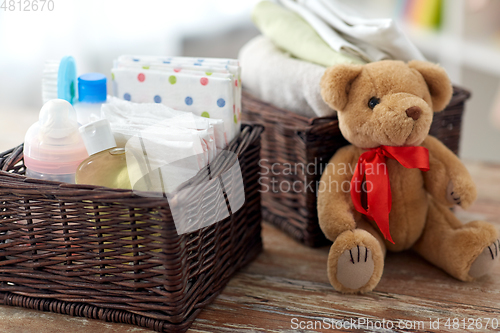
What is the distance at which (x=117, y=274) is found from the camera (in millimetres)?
600

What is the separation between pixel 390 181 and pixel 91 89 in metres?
0.46

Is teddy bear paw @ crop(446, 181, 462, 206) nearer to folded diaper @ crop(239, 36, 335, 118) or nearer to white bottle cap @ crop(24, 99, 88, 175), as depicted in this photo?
folded diaper @ crop(239, 36, 335, 118)

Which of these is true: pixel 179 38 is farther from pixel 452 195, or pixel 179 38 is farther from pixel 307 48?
pixel 452 195

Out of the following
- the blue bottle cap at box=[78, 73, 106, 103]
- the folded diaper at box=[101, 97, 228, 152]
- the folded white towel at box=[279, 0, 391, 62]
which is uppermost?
the folded white towel at box=[279, 0, 391, 62]

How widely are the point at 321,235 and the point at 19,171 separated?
0.49 m

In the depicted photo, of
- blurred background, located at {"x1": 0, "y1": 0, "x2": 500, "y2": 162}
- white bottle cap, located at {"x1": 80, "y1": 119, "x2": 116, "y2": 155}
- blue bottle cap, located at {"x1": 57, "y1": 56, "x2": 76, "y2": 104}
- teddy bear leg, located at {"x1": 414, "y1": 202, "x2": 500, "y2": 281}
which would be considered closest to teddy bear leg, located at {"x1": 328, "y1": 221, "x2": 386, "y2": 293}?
teddy bear leg, located at {"x1": 414, "y1": 202, "x2": 500, "y2": 281}

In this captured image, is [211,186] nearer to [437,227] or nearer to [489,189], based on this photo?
[437,227]

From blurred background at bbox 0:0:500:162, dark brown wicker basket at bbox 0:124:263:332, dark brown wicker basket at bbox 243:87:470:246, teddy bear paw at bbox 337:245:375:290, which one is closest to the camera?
dark brown wicker basket at bbox 0:124:263:332

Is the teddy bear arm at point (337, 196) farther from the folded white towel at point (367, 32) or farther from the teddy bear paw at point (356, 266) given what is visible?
the folded white towel at point (367, 32)

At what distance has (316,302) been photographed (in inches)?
26.7

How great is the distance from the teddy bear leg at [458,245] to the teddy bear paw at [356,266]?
143 mm

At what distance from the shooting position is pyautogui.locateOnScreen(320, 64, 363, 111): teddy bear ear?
685 millimetres

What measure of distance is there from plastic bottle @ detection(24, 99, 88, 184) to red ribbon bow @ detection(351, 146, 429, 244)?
1.30 ft

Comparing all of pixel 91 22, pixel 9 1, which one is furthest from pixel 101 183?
pixel 91 22
